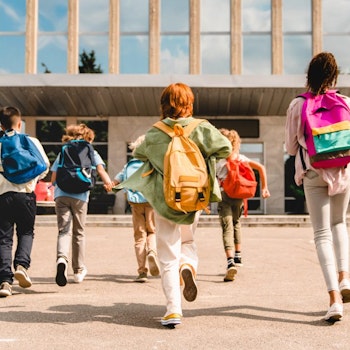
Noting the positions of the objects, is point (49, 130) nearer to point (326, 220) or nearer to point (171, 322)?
point (326, 220)

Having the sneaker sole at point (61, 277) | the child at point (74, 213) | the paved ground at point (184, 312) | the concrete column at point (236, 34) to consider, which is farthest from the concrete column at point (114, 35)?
the sneaker sole at point (61, 277)

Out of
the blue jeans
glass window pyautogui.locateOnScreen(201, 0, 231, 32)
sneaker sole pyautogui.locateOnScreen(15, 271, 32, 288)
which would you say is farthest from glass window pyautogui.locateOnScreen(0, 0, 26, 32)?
sneaker sole pyautogui.locateOnScreen(15, 271, 32, 288)

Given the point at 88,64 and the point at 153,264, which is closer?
the point at 153,264

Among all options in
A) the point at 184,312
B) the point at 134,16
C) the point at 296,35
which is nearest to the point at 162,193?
the point at 184,312

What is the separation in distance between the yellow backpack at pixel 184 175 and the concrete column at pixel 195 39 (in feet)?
63.7

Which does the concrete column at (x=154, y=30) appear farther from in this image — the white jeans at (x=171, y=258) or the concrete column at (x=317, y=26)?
the white jeans at (x=171, y=258)

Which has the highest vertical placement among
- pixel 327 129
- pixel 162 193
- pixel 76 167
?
pixel 327 129

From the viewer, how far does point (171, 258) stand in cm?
438

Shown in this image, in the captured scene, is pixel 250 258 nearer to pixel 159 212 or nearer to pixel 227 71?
pixel 159 212

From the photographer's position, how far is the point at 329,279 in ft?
14.5

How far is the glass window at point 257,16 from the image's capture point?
2372 cm

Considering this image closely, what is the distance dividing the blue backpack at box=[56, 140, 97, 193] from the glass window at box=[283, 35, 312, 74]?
1800cm

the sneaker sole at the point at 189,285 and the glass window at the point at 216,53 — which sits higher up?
the glass window at the point at 216,53

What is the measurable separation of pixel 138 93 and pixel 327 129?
16.9 m
